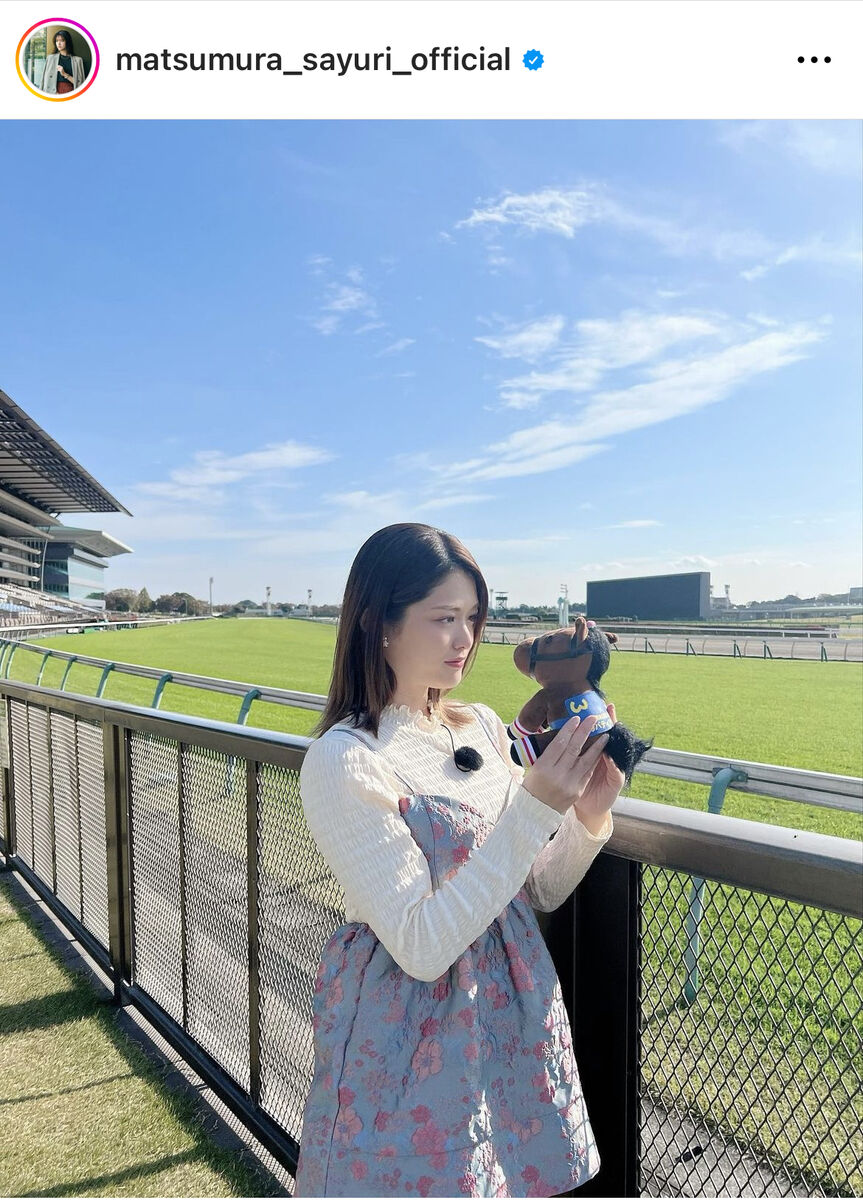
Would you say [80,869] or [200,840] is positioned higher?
[200,840]

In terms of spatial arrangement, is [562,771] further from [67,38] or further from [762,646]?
[762,646]

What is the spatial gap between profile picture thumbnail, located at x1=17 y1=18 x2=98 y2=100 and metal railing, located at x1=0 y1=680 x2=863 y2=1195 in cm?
231

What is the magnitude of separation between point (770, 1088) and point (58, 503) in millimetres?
87626

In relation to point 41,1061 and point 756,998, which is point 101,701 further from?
point 756,998

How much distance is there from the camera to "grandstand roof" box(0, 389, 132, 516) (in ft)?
181

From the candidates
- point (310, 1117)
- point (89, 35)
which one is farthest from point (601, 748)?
point (89, 35)

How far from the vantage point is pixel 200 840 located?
2818 mm

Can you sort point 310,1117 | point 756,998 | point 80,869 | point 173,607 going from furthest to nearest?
point 173,607, point 80,869, point 310,1117, point 756,998

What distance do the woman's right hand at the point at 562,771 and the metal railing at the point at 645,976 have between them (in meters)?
0.20

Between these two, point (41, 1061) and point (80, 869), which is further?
point (80, 869)

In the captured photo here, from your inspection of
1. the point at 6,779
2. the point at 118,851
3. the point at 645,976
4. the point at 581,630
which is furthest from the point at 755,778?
the point at 6,779

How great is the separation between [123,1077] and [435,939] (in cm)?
231

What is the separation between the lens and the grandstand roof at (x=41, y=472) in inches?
2172

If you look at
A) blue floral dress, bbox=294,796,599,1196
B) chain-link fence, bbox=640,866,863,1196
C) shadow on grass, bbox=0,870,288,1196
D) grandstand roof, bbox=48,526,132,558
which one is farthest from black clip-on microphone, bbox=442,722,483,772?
grandstand roof, bbox=48,526,132,558
